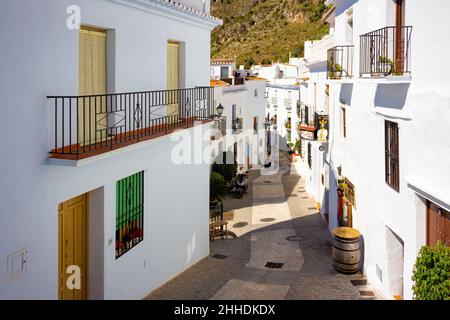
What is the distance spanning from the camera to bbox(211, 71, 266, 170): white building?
97.1ft

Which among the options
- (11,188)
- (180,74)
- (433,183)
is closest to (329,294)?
(433,183)

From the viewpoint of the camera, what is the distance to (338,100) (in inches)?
643

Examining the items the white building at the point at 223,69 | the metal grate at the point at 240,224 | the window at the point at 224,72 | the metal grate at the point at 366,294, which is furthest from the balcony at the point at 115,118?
the window at the point at 224,72

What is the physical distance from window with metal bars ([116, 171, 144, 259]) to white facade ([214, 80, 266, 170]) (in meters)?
17.7

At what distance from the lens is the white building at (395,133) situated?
7.83 metres

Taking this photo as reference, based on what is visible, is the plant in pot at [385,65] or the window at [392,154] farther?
the window at [392,154]

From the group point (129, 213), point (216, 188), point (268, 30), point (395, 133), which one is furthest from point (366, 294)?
point (268, 30)

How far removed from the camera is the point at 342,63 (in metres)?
15.3

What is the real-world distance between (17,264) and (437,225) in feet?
21.5

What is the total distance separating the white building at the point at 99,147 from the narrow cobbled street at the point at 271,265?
770mm

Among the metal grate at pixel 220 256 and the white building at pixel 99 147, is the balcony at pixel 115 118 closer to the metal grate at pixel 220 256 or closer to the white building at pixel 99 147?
the white building at pixel 99 147

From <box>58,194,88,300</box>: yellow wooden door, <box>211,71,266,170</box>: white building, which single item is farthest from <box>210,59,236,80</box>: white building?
<box>58,194,88,300</box>: yellow wooden door

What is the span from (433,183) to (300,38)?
76.4m
